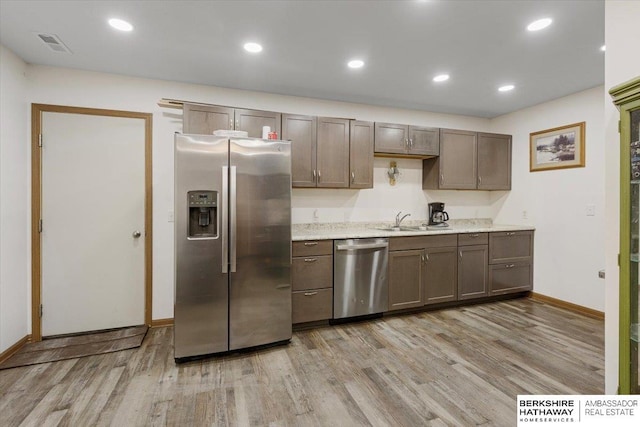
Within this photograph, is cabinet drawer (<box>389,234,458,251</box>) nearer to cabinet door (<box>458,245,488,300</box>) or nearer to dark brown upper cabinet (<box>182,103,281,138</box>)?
cabinet door (<box>458,245,488,300</box>)

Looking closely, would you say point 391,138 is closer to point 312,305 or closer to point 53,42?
point 312,305

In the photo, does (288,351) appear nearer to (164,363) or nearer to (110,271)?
(164,363)

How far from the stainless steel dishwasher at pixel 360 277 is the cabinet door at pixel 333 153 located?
29.8 inches

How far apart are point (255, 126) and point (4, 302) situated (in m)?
2.63

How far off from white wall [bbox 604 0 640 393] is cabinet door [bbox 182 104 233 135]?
2.86 metres

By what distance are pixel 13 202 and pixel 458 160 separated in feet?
15.8

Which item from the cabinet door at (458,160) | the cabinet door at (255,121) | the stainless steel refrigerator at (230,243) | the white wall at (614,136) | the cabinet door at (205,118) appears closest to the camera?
the white wall at (614,136)

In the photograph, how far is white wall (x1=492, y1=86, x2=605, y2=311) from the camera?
133 inches

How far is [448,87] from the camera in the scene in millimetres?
3371

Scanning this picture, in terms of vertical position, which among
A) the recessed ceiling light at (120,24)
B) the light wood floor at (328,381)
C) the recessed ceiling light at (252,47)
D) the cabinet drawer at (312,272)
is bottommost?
the light wood floor at (328,381)

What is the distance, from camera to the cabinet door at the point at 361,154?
353 centimetres

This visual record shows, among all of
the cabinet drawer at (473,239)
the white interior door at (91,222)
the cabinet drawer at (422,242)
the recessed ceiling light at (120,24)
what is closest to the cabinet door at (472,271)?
the cabinet drawer at (473,239)

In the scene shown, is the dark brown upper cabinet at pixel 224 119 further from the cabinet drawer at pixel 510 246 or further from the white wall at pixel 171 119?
the cabinet drawer at pixel 510 246

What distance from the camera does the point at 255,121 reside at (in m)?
3.14
